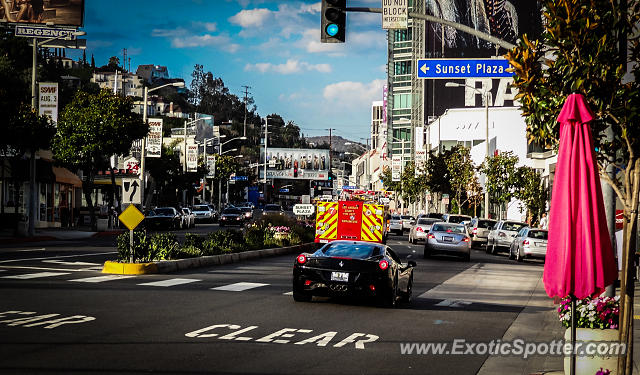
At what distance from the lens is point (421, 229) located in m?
48.8

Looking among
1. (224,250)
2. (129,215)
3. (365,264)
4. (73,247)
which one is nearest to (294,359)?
(365,264)

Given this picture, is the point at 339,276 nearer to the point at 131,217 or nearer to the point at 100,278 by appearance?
the point at 100,278

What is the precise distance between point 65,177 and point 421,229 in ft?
85.6

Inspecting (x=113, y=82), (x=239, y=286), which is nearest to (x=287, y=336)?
(x=239, y=286)

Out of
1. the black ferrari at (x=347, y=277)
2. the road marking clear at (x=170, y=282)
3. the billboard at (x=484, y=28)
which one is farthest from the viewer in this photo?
the billboard at (x=484, y=28)

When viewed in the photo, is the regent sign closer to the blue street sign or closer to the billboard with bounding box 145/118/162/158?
the blue street sign

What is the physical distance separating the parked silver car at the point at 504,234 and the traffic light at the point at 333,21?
84.4 ft

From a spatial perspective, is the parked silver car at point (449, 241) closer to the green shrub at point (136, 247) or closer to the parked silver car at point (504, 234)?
the parked silver car at point (504, 234)

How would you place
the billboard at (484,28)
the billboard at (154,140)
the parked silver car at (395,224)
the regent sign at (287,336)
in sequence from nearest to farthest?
1. the regent sign at (287,336)
2. the billboard at (154,140)
3. the parked silver car at (395,224)
4. the billboard at (484,28)

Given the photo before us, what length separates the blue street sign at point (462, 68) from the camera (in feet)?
67.7

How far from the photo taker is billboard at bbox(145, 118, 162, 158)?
54719mm

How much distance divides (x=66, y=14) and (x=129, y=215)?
3474 centimetres

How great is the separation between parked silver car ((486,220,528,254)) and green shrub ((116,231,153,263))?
2149cm

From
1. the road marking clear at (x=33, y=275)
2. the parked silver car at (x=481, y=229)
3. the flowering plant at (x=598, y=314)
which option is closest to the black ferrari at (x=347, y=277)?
the road marking clear at (x=33, y=275)
